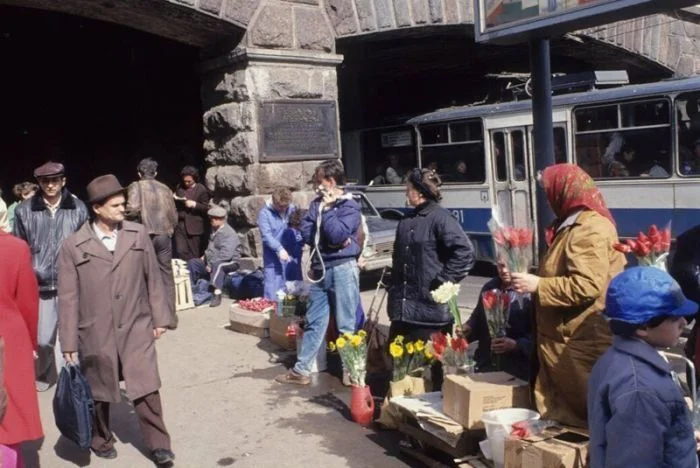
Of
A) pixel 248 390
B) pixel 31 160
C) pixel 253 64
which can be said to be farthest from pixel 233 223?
pixel 31 160

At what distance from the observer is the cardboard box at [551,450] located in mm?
3596

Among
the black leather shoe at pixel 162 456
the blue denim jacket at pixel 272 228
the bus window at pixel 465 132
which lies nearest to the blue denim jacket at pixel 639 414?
the black leather shoe at pixel 162 456

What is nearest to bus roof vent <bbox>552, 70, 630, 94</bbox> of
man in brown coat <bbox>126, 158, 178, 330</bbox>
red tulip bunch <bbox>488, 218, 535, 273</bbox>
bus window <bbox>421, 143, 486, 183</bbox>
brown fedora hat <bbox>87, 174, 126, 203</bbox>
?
bus window <bbox>421, 143, 486, 183</bbox>

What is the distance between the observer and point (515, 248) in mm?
4285

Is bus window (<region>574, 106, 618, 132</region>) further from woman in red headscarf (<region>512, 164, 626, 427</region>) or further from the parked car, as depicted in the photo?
woman in red headscarf (<region>512, 164, 626, 427</region>)

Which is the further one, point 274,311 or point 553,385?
point 274,311

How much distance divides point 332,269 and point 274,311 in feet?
6.01

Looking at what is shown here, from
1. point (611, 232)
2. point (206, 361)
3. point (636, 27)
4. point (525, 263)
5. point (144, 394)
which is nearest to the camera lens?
point (611, 232)

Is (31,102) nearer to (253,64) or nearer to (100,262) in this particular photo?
(253,64)

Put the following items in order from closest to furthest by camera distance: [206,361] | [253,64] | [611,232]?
1. [611,232]
2. [206,361]
3. [253,64]

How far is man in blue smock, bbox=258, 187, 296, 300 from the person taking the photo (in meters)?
8.71

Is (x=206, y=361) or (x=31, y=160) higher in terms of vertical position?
(x=31, y=160)

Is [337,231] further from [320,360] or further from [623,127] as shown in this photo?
[623,127]

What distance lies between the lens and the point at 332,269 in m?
6.36
